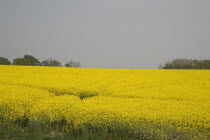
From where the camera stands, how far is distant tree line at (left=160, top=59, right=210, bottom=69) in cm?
3182

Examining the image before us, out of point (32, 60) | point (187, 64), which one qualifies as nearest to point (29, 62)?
point (32, 60)

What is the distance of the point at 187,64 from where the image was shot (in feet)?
110

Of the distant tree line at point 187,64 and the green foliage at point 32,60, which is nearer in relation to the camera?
the distant tree line at point 187,64

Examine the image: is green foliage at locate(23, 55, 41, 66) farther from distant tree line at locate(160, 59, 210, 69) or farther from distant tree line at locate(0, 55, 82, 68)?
distant tree line at locate(160, 59, 210, 69)

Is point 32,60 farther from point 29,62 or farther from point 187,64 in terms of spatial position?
point 187,64

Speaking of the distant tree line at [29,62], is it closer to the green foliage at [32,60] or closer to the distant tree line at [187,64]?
the green foliage at [32,60]

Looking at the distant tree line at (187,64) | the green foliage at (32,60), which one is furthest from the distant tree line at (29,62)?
the distant tree line at (187,64)

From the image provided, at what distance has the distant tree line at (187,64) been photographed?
31.8 metres

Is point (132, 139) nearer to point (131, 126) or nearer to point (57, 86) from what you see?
point (131, 126)

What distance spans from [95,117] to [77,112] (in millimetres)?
862

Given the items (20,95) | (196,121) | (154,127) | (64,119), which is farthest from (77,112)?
(196,121)

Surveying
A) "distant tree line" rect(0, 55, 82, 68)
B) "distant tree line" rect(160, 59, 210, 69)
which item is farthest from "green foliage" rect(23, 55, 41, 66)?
"distant tree line" rect(160, 59, 210, 69)

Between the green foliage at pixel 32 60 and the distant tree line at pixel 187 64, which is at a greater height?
the green foliage at pixel 32 60

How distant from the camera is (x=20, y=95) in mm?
9562
